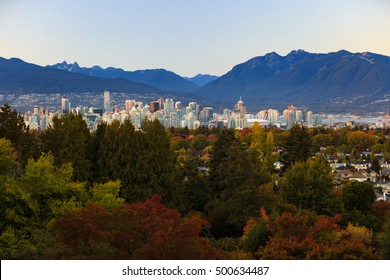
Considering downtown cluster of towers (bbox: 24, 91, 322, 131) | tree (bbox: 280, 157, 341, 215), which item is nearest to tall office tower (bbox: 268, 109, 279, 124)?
downtown cluster of towers (bbox: 24, 91, 322, 131)

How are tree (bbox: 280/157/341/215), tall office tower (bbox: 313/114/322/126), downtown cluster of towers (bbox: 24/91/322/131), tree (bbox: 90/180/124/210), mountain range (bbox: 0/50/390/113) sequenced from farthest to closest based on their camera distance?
mountain range (bbox: 0/50/390/113) < tall office tower (bbox: 313/114/322/126) < downtown cluster of towers (bbox: 24/91/322/131) < tree (bbox: 280/157/341/215) < tree (bbox: 90/180/124/210)

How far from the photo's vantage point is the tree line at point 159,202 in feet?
16.1

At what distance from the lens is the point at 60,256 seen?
15.6ft

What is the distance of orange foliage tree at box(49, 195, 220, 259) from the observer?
14.6 feet

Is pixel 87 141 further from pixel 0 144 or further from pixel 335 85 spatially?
pixel 335 85

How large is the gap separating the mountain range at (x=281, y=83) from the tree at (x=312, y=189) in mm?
36470

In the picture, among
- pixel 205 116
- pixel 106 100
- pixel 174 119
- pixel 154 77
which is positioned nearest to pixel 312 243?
pixel 174 119

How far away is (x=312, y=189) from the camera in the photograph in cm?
945

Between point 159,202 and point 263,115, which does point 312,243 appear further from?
point 263,115

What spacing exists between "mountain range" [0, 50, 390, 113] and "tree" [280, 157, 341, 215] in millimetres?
36470

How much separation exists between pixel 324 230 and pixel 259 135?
12.9 m

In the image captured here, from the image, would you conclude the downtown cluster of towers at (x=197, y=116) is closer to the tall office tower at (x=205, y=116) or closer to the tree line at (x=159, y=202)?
the tall office tower at (x=205, y=116)

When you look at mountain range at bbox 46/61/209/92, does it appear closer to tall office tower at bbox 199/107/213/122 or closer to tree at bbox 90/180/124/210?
tall office tower at bbox 199/107/213/122

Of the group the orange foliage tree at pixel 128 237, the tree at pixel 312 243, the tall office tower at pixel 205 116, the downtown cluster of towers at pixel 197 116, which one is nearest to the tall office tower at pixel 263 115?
Answer: the downtown cluster of towers at pixel 197 116
